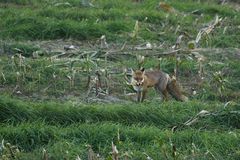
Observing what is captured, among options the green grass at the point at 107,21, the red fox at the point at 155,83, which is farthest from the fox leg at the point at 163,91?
the green grass at the point at 107,21

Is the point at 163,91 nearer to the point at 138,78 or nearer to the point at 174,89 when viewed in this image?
the point at 174,89

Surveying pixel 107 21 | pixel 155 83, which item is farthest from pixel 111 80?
pixel 107 21

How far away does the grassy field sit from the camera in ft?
26.1

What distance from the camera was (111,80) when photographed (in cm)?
1036

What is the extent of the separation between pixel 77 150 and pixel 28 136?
25.7 inches

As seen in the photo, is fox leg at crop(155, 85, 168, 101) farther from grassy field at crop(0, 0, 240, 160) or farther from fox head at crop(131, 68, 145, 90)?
fox head at crop(131, 68, 145, 90)

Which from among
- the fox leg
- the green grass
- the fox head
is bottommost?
the green grass

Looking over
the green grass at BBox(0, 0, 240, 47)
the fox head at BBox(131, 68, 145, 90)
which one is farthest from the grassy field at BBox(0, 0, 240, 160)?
the fox head at BBox(131, 68, 145, 90)

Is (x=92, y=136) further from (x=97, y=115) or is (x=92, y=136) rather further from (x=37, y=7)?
(x=37, y=7)

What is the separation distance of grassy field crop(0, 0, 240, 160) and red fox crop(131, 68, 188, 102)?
116mm

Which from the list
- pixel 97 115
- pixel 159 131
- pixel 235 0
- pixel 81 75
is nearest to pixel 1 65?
pixel 81 75

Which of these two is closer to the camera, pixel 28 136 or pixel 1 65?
pixel 28 136

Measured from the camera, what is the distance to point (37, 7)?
14156 mm

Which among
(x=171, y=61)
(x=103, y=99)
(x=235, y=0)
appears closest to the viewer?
(x=103, y=99)
